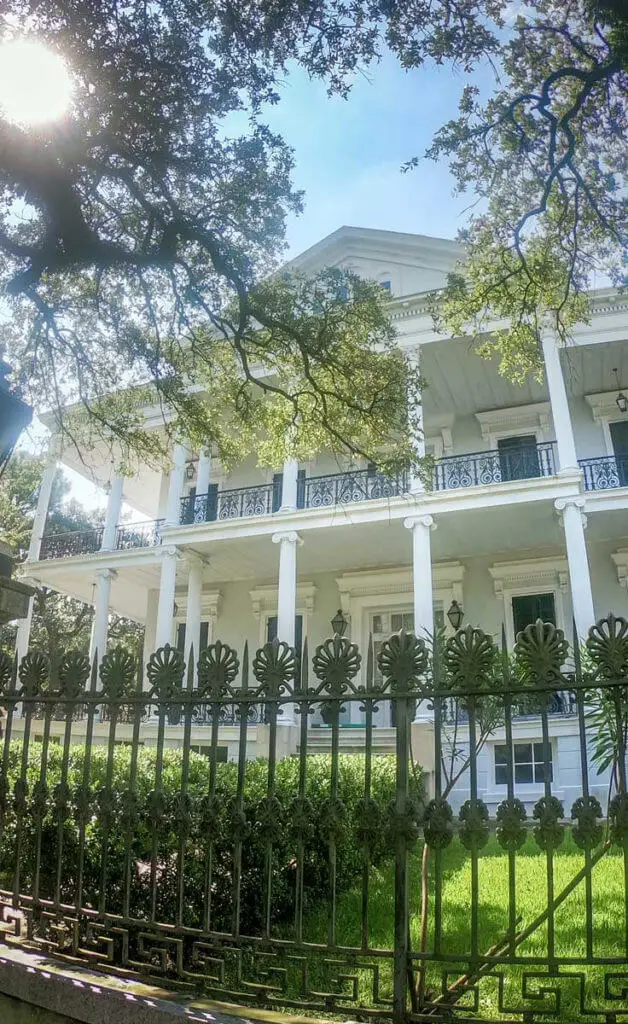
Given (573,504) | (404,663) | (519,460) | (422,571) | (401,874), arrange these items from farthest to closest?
(519,460) < (422,571) < (573,504) < (404,663) < (401,874)

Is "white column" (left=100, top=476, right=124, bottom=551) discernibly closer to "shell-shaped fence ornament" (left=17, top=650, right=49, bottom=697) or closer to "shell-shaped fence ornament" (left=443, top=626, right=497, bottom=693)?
"shell-shaped fence ornament" (left=17, top=650, right=49, bottom=697)

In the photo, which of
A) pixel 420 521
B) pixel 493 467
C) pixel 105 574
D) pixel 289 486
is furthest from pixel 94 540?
pixel 493 467

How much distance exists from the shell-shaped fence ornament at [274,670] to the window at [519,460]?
12.6 m

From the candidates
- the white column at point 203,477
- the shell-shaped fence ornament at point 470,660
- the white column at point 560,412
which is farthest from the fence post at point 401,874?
the white column at point 203,477

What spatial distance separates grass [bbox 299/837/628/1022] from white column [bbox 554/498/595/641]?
564cm

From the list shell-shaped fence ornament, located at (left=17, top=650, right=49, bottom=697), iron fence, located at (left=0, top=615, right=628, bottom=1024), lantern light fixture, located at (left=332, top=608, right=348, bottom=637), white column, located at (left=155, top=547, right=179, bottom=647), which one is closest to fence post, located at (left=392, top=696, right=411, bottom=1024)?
iron fence, located at (left=0, top=615, right=628, bottom=1024)

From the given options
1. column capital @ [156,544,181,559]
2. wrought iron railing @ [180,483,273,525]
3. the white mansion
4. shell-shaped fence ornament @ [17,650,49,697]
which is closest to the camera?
shell-shaped fence ornament @ [17,650,49,697]

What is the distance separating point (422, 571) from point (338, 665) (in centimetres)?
1090

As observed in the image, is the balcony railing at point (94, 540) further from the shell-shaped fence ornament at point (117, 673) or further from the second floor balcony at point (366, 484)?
the shell-shaped fence ornament at point (117, 673)

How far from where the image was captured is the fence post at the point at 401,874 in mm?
2506

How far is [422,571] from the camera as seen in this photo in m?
13.5

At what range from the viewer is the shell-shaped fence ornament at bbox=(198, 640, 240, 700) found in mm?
3004

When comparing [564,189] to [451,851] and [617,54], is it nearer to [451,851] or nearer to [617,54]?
[617,54]

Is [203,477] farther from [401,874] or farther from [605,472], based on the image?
[401,874]
